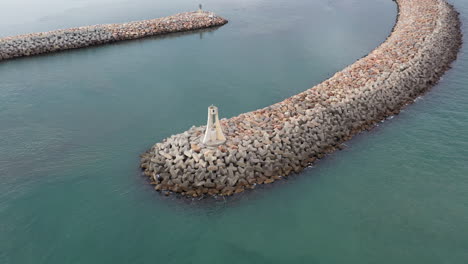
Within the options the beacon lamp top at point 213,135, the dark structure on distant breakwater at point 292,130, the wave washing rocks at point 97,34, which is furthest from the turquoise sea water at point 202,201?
the beacon lamp top at point 213,135

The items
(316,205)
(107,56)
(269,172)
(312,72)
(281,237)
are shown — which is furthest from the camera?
(107,56)

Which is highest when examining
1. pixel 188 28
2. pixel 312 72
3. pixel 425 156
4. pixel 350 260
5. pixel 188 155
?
pixel 188 28

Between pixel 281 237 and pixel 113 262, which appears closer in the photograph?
pixel 113 262

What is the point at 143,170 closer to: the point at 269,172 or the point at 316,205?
the point at 269,172

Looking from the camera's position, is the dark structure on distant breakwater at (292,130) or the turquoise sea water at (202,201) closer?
the turquoise sea water at (202,201)

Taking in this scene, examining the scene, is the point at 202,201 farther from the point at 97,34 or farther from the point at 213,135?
the point at 97,34

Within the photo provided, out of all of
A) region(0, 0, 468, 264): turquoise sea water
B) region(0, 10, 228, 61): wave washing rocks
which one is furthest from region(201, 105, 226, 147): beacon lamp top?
region(0, 10, 228, 61): wave washing rocks

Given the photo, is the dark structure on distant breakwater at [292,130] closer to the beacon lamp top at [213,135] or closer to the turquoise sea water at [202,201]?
the beacon lamp top at [213,135]

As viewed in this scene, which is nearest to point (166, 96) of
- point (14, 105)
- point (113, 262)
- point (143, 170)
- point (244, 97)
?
point (244, 97)
